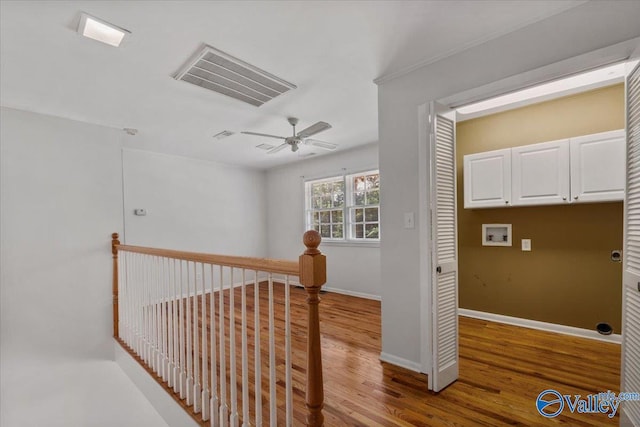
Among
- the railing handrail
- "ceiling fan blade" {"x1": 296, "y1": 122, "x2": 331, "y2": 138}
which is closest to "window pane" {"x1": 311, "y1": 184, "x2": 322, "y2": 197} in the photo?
"ceiling fan blade" {"x1": 296, "y1": 122, "x2": 331, "y2": 138}

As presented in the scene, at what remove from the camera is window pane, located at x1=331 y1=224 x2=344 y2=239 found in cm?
527

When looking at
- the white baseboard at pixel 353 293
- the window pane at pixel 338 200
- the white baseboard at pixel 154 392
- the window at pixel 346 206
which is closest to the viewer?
the white baseboard at pixel 154 392

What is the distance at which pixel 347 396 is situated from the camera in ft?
6.60

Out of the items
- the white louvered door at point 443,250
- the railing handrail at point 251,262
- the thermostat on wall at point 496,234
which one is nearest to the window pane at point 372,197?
the thermostat on wall at point 496,234

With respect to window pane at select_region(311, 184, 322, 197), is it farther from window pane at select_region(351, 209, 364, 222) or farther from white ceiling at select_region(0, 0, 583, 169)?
white ceiling at select_region(0, 0, 583, 169)

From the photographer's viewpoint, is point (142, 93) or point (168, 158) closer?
point (142, 93)

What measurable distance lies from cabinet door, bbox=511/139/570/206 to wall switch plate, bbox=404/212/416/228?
1671mm

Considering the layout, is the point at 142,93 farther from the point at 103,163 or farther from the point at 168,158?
the point at 168,158

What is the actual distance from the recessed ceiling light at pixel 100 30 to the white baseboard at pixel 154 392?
2.50 m

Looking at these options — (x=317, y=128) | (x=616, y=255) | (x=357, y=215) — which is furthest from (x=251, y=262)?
(x=357, y=215)

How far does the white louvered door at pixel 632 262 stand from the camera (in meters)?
1.47

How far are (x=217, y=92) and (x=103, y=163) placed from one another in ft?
5.99

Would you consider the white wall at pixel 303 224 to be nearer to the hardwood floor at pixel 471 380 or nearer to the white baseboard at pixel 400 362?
the hardwood floor at pixel 471 380

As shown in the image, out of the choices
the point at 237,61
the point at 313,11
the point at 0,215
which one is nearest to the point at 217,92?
the point at 237,61
